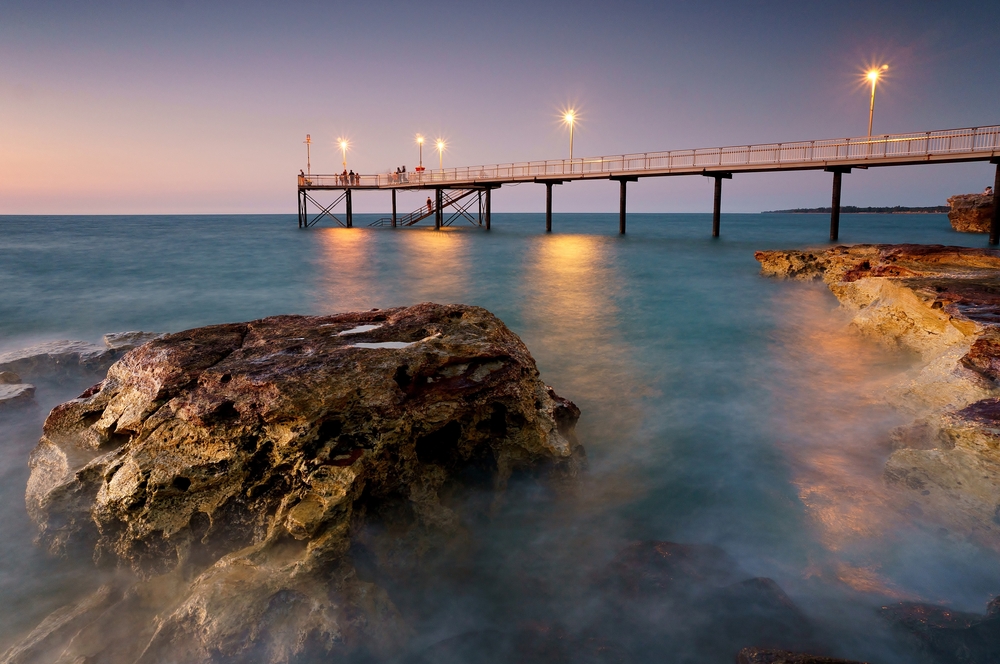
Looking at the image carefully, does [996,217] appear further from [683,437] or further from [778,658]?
[778,658]

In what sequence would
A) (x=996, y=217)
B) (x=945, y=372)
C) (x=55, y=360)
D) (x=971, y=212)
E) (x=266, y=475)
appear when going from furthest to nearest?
(x=971, y=212) < (x=996, y=217) < (x=55, y=360) < (x=945, y=372) < (x=266, y=475)

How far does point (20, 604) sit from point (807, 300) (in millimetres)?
15714

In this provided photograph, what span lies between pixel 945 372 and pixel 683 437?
3.08 metres

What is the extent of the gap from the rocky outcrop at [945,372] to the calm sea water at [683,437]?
11.9 inches

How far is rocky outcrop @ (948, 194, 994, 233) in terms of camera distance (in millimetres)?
39312

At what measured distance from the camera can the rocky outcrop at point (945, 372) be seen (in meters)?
4.60

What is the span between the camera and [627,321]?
1369 centimetres

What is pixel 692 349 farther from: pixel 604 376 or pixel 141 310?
pixel 141 310

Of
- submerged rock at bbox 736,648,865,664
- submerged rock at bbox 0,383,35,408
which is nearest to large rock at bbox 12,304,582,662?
submerged rock at bbox 736,648,865,664

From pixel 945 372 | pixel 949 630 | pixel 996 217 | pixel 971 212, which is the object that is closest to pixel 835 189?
pixel 996 217

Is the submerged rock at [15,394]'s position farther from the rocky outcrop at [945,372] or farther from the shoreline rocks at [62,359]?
the rocky outcrop at [945,372]

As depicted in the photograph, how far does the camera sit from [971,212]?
41188 millimetres

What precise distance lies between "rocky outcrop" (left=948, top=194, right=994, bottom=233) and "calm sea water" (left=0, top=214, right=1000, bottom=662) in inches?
1312

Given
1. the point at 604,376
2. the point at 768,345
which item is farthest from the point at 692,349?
the point at 604,376
